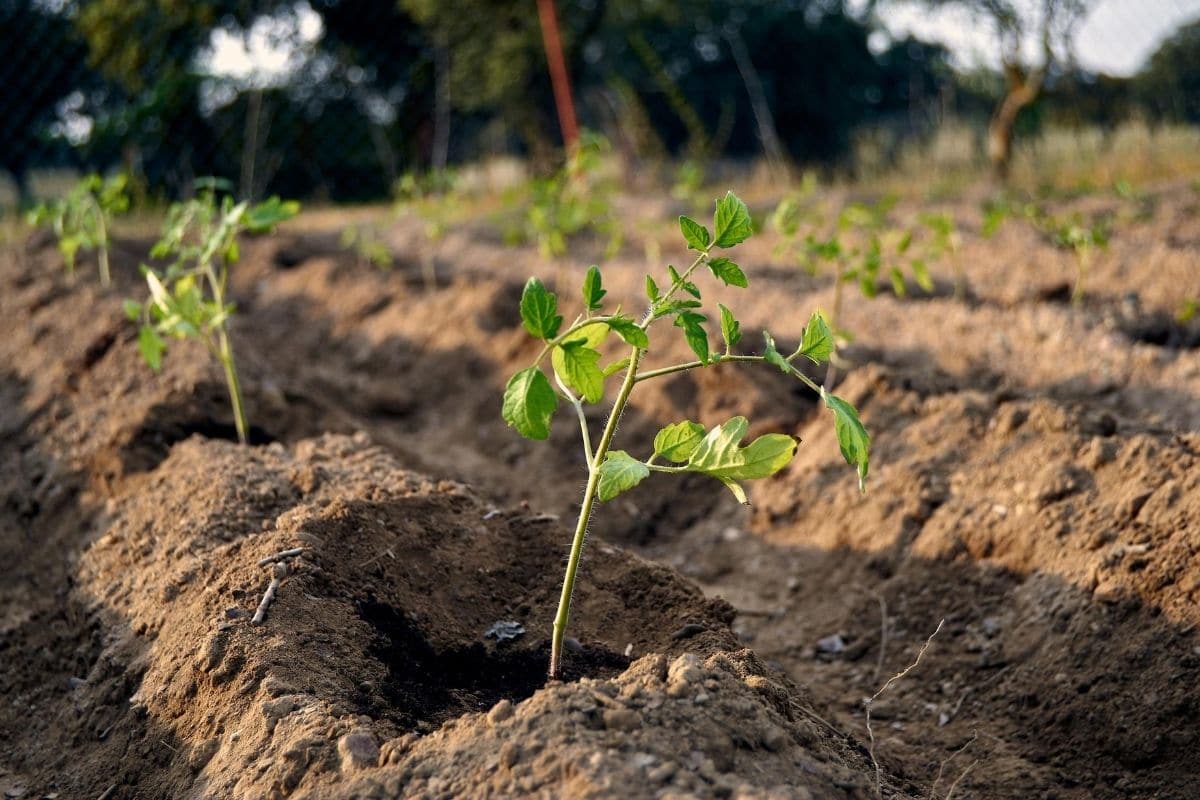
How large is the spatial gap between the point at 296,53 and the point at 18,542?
33.9 feet

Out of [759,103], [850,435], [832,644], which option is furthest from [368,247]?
[759,103]

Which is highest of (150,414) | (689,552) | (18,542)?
(150,414)

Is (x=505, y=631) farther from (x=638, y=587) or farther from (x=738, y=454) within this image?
(x=738, y=454)

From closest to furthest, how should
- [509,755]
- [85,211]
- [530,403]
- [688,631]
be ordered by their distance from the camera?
[509,755] < [530,403] < [688,631] < [85,211]

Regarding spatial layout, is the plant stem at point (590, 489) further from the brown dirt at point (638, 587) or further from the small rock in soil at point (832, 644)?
the small rock in soil at point (832, 644)

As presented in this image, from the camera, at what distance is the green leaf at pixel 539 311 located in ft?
6.88

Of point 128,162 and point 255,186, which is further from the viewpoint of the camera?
point 128,162

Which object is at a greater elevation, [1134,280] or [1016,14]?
[1016,14]

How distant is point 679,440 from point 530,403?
404 mm

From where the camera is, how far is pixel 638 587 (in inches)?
119

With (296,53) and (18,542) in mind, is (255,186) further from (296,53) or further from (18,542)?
(18,542)

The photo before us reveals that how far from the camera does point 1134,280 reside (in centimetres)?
596

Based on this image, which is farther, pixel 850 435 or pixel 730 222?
pixel 730 222

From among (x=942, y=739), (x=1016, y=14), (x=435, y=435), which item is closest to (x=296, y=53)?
(x=1016, y=14)
